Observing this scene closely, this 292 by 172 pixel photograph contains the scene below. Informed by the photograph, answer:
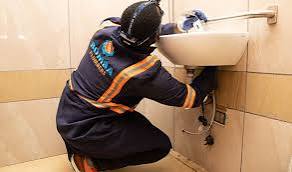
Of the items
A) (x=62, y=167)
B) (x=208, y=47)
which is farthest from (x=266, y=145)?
(x=62, y=167)

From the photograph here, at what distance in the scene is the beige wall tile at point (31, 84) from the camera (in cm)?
129

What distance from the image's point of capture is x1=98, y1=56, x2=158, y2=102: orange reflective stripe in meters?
0.98

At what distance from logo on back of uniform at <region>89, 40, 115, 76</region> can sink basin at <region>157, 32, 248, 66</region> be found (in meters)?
0.25

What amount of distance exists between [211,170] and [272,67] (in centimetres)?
64

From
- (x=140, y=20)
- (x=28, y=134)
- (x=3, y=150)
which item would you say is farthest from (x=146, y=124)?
(x=3, y=150)

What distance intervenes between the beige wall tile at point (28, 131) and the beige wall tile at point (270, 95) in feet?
3.38

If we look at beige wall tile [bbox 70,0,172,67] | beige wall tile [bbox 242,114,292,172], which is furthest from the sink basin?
beige wall tile [bbox 70,0,172,67]

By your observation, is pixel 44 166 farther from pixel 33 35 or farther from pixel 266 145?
pixel 266 145

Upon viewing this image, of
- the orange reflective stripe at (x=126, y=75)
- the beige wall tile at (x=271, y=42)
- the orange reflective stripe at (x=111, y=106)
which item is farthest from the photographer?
the orange reflective stripe at (x=111, y=106)

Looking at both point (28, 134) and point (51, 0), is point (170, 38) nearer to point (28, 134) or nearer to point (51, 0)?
point (51, 0)

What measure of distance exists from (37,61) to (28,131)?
0.39 metres

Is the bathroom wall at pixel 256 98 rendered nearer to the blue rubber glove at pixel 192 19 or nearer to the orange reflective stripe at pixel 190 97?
the blue rubber glove at pixel 192 19

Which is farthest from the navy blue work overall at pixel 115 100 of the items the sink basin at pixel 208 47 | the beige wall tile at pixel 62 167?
the beige wall tile at pixel 62 167

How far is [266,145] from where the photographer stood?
98cm
